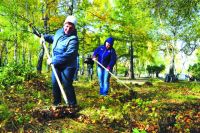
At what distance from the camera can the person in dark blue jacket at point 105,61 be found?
10.7 m

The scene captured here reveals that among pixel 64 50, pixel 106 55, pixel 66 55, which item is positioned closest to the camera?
pixel 66 55

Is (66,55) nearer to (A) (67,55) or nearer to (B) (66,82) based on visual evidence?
(A) (67,55)

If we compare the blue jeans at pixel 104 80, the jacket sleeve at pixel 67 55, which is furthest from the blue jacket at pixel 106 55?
the jacket sleeve at pixel 67 55

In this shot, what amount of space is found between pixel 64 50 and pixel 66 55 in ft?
0.60

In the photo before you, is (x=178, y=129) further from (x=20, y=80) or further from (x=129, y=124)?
(x=20, y=80)

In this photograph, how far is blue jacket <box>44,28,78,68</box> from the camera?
6938 millimetres

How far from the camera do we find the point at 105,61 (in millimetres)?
Answer: 11070

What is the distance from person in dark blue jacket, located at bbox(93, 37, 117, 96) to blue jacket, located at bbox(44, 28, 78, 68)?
3563mm

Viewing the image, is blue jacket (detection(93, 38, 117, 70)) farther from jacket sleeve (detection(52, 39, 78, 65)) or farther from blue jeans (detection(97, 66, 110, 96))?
jacket sleeve (detection(52, 39, 78, 65))

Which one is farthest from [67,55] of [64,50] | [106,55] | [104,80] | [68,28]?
[106,55]

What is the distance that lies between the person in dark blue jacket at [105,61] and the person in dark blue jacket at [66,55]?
3466mm

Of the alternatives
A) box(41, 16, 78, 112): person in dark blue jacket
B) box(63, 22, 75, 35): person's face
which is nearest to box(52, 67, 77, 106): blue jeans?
box(41, 16, 78, 112): person in dark blue jacket

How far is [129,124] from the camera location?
6262 mm

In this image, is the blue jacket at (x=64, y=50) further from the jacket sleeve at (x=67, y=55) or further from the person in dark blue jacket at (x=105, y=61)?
the person in dark blue jacket at (x=105, y=61)
